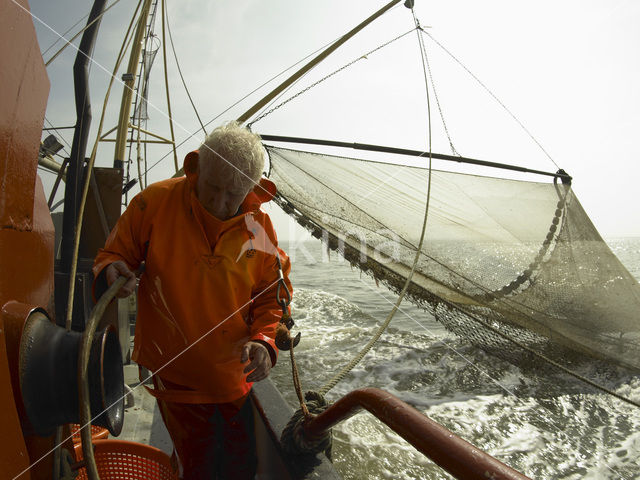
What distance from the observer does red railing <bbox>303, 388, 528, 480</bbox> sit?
68 cm

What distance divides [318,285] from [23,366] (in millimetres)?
13151

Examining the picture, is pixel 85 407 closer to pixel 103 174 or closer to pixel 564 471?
pixel 103 174

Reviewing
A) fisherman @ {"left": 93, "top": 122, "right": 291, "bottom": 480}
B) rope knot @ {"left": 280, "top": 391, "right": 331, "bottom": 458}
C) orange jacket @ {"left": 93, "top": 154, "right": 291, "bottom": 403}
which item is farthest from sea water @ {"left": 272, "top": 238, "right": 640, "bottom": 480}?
orange jacket @ {"left": 93, "top": 154, "right": 291, "bottom": 403}

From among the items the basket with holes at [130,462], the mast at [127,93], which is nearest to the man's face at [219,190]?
the basket with holes at [130,462]

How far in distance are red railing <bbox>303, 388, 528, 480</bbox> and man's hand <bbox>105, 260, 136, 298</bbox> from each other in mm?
865

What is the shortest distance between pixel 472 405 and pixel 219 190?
14.2 feet

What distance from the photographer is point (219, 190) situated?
140cm

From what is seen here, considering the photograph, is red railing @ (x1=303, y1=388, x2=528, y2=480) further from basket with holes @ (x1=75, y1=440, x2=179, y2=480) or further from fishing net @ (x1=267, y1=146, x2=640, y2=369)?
fishing net @ (x1=267, y1=146, x2=640, y2=369)

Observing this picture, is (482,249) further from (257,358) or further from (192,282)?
(192,282)

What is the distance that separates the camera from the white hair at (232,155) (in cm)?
134

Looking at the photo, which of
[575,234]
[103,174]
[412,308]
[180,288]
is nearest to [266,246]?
[180,288]

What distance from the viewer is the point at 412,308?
10438 mm

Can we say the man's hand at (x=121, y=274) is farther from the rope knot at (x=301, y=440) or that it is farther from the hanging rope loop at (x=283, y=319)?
the rope knot at (x=301, y=440)

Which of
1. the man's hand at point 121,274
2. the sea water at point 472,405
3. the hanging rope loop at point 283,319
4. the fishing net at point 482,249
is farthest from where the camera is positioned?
the fishing net at point 482,249
